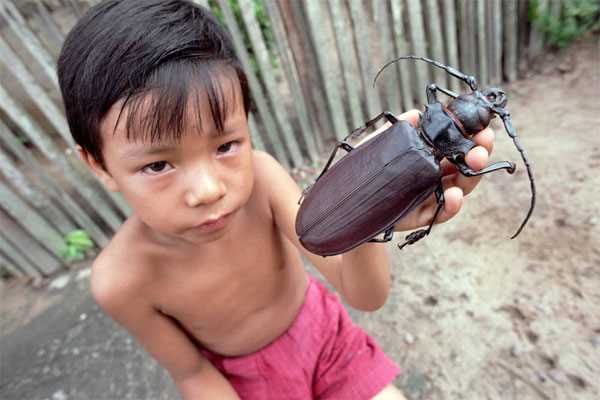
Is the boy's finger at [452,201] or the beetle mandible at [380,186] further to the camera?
the beetle mandible at [380,186]

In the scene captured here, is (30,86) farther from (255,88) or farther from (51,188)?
(255,88)

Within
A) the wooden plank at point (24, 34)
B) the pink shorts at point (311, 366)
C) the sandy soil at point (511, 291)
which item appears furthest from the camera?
the wooden plank at point (24, 34)

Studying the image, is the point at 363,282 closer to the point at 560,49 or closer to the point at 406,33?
the point at 406,33

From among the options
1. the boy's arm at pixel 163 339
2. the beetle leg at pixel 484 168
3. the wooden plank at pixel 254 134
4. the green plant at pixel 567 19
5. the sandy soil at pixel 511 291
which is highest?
the beetle leg at pixel 484 168

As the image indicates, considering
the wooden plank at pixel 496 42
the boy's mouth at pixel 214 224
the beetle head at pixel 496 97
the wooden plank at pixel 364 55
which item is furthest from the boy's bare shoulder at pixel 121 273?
the wooden plank at pixel 496 42

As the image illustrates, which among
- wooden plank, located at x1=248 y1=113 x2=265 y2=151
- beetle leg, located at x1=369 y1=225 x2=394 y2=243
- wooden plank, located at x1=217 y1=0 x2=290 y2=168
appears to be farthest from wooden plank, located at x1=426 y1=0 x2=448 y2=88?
beetle leg, located at x1=369 y1=225 x2=394 y2=243

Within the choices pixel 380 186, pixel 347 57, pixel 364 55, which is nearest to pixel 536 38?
pixel 364 55

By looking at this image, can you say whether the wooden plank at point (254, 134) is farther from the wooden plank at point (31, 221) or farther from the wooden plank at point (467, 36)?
the wooden plank at point (467, 36)
